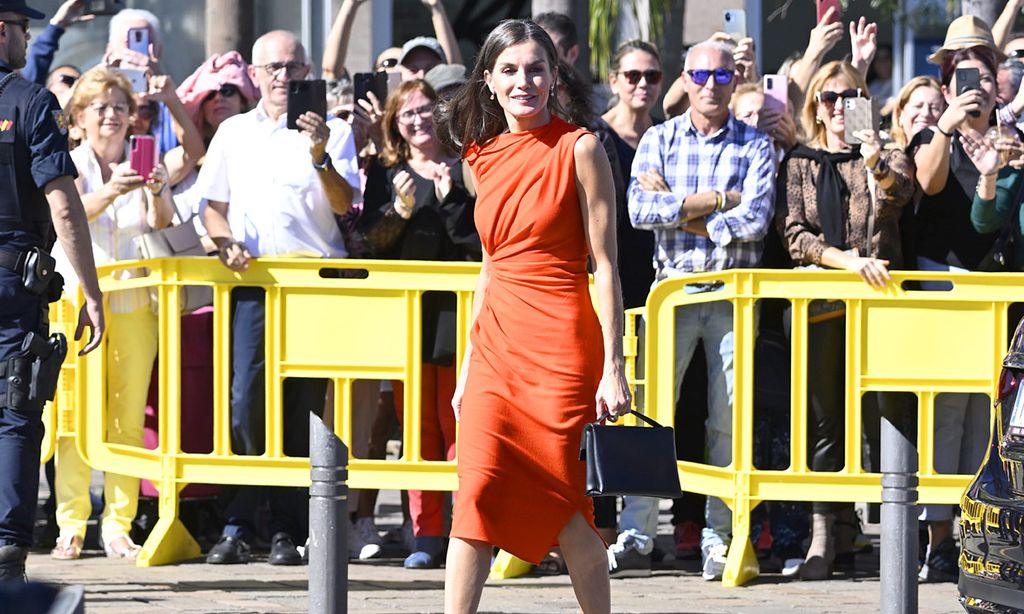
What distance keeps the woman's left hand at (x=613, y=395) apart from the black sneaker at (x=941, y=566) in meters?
3.12

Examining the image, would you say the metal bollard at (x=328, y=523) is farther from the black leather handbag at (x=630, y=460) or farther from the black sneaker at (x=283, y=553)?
the black sneaker at (x=283, y=553)

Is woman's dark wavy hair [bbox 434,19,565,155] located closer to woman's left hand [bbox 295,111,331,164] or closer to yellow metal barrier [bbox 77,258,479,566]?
yellow metal barrier [bbox 77,258,479,566]

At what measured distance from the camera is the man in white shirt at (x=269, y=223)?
856 centimetres

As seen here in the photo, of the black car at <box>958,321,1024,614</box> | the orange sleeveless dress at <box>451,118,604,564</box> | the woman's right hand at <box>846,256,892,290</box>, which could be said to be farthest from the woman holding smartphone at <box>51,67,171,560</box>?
the black car at <box>958,321,1024,614</box>

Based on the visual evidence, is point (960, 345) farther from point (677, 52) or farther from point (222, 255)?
point (677, 52)

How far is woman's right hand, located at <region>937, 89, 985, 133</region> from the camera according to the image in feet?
27.3

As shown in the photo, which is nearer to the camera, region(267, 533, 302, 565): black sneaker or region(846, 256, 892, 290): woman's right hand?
region(846, 256, 892, 290): woman's right hand

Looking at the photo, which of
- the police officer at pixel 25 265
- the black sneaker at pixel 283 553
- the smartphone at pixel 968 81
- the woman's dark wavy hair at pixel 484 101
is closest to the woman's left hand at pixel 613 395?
the woman's dark wavy hair at pixel 484 101

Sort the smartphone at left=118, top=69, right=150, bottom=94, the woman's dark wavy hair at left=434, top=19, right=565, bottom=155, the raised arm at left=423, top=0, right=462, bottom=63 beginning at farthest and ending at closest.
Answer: the raised arm at left=423, top=0, right=462, bottom=63
the smartphone at left=118, top=69, right=150, bottom=94
the woman's dark wavy hair at left=434, top=19, right=565, bottom=155

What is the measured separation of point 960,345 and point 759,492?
1060 millimetres

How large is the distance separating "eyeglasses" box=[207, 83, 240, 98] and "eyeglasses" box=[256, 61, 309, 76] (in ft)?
2.61

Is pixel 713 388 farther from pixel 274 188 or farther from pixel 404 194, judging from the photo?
pixel 274 188

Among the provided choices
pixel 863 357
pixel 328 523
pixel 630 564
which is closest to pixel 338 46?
pixel 630 564

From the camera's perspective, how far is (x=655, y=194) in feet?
27.3
